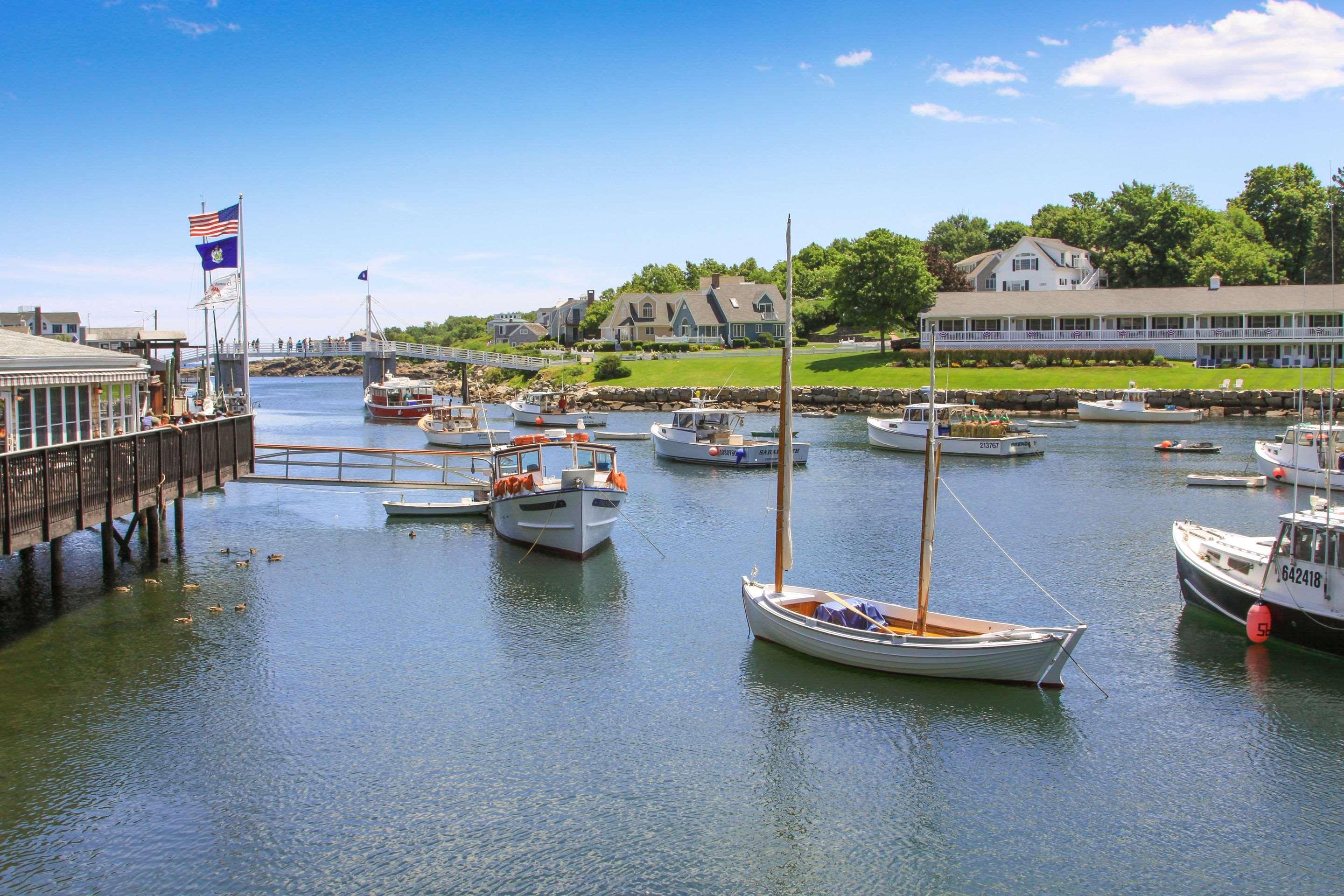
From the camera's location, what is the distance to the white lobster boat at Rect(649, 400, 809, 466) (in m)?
56.5

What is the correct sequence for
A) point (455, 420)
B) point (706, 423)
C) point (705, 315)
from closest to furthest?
point (706, 423) → point (455, 420) → point (705, 315)

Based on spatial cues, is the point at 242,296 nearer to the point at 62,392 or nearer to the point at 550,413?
the point at 62,392

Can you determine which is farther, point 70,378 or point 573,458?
point 573,458

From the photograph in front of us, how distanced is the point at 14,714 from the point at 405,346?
4080 inches

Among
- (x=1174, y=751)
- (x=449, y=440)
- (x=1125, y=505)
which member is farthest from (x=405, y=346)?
(x=1174, y=751)

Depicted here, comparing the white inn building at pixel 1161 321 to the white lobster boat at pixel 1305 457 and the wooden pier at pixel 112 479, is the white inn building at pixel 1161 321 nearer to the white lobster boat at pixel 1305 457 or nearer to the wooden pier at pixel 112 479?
the white lobster boat at pixel 1305 457

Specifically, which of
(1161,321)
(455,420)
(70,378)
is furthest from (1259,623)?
(1161,321)

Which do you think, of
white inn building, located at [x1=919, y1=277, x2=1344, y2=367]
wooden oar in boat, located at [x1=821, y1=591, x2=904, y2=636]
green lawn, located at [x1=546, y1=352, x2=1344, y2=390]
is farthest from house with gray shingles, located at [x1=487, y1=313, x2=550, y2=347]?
wooden oar in boat, located at [x1=821, y1=591, x2=904, y2=636]

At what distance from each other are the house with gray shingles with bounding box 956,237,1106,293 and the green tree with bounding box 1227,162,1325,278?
2263 centimetres

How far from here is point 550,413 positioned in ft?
275

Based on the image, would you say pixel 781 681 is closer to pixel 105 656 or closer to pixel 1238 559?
pixel 1238 559

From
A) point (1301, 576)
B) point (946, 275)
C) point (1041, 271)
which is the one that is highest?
point (1041, 271)

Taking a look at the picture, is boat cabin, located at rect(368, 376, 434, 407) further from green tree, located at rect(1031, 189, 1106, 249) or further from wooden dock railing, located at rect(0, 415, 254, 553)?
green tree, located at rect(1031, 189, 1106, 249)

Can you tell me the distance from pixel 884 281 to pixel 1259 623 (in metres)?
78.4
